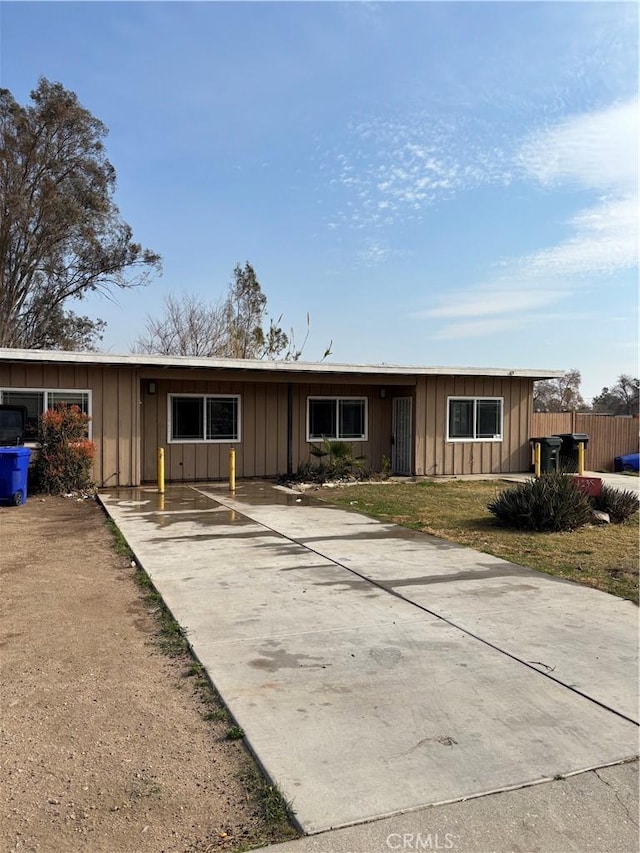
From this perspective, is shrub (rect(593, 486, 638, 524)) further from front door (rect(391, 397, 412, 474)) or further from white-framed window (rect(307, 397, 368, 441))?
white-framed window (rect(307, 397, 368, 441))

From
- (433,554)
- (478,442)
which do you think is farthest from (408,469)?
(433,554)

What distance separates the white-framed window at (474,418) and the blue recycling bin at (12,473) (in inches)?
416

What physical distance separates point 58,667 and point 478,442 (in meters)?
15.0

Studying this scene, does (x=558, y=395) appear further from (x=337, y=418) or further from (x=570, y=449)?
(x=337, y=418)

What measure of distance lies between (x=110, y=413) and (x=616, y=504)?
386 inches

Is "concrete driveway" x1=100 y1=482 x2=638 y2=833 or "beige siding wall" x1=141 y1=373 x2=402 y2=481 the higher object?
"beige siding wall" x1=141 y1=373 x2=402 y2=481

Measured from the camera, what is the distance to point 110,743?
10.8ft

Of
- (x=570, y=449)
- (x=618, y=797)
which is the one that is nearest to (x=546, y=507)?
(x=618, y=797)

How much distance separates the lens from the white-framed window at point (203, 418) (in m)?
15.7

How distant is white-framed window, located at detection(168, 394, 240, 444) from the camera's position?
1573 cm

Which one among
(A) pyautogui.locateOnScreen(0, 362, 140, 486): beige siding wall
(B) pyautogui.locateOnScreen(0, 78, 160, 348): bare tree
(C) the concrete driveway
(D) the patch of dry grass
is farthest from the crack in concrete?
(B) pyautogui.locateOnScreen(0, 78, 160, 348): bare tree

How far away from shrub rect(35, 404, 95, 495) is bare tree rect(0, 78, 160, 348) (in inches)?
678

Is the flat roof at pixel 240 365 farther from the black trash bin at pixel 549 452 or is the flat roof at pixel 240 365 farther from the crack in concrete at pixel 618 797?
the crack in concrete at pixel 618 797

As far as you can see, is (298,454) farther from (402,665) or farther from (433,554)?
(402,665)
